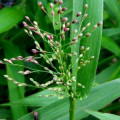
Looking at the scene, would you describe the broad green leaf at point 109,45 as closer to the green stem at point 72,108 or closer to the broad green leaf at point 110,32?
the broad green leaf at point 110,32

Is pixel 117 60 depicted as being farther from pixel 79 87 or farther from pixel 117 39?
pixel 79 87

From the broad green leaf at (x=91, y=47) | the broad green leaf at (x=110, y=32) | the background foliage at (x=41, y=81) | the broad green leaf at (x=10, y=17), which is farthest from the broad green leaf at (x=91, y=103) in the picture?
the broad green leaf at (x=110, y=32)

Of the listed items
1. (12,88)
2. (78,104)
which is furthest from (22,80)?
(78,104)

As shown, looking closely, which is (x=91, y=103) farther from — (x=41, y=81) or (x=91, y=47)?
(x=41, y=81)

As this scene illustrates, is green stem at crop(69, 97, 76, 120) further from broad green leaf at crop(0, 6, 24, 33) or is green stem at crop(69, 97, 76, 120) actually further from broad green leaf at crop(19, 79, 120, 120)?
broad green leaf at crop(0, 6, 24, 33)

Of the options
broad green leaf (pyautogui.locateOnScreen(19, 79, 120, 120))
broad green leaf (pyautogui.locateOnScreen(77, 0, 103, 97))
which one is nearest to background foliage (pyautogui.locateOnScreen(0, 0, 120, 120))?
broad green leaf (pyautogui.locateOnScreen(19, 79, 120, 120))

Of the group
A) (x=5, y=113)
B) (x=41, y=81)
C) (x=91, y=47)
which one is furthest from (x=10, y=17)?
(x=91, y=47)
